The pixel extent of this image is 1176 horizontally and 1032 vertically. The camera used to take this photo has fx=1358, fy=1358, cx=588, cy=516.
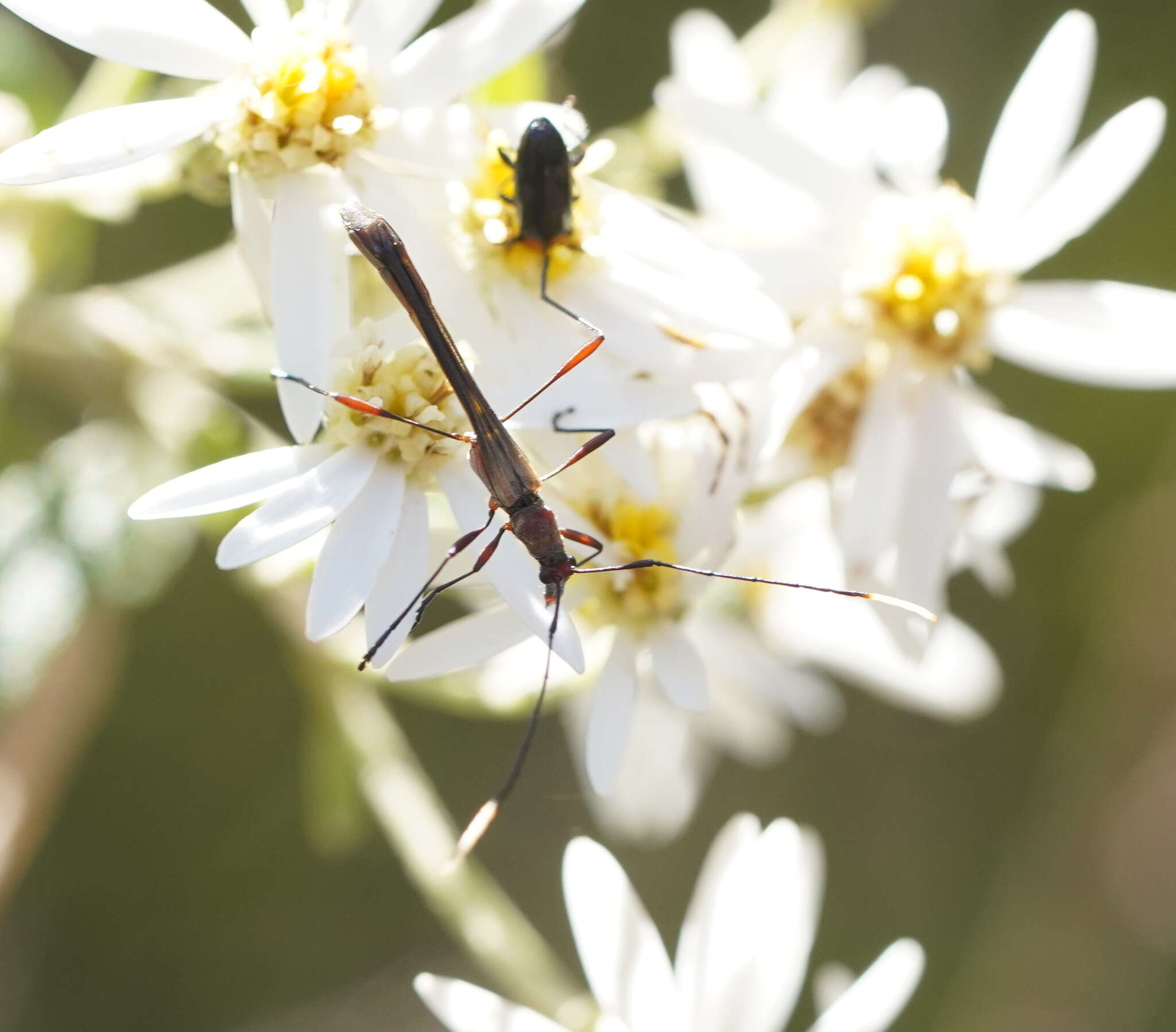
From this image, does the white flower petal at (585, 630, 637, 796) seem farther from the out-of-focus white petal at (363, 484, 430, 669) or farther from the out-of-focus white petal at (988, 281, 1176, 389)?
the out-of-focus white petal at (988, 281, 1176, 389)

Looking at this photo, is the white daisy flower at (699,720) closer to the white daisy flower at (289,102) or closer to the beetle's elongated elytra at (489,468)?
the beetle's elongated elytra at (489,468)

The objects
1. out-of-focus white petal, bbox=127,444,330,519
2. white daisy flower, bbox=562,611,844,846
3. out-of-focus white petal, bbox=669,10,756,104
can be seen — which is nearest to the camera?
out-of-focus white petal, bbox=127,444,330,519

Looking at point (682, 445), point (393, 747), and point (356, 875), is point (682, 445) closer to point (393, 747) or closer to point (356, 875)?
point (393, 747)

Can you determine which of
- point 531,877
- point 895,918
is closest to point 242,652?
point 531,877

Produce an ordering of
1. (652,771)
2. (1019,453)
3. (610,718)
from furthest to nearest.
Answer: (652,771)
(1019,453)
(610,718)

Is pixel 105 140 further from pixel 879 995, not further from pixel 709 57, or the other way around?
pixel 879 995

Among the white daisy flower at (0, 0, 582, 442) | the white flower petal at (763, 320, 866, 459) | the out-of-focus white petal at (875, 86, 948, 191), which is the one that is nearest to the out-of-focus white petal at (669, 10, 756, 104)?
the out-of-focus white petal at (875, 86, 948, 191)

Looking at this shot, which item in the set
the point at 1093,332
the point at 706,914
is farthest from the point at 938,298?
the point at 706,914
